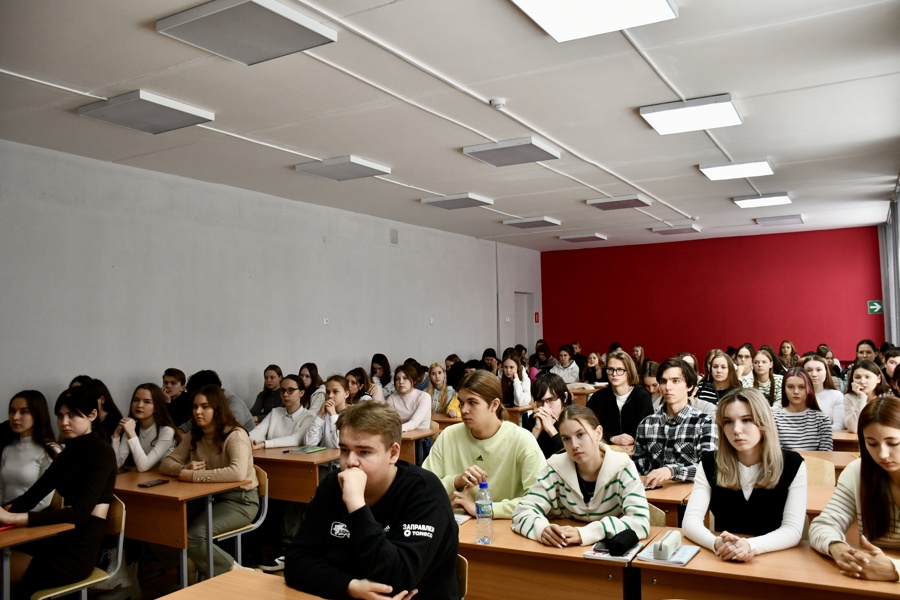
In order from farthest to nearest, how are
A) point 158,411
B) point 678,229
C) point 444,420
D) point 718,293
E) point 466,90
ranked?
point 718,293 → point 678,229 → point 444,420 → point 158,411 → point 466,90

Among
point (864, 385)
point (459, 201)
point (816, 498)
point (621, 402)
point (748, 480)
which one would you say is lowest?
point (816, 498)

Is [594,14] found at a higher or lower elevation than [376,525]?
higher

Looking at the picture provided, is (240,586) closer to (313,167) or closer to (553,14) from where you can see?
(553,14)

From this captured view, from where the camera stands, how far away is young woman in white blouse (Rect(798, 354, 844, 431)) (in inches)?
253

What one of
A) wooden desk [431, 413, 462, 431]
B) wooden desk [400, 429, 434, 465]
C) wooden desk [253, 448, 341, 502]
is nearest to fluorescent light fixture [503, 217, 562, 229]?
wooden desk [431, 413, 462, 431]

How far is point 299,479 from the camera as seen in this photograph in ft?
19.1

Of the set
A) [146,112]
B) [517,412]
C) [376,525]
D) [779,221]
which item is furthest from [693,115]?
[779,221]

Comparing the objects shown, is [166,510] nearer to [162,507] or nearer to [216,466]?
[162,507]

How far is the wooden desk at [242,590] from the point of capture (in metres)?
2.60

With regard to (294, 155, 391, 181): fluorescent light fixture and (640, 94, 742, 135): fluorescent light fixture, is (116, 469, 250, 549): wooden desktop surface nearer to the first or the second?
(294, 155, 391, 181): fluorescent light fixture

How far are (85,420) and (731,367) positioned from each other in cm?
563

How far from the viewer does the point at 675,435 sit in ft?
15.4

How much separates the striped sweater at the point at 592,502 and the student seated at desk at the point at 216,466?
7.77ft

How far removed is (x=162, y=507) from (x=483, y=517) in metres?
2.46
